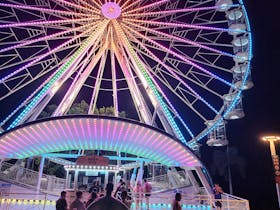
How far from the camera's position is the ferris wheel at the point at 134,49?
60.0ft

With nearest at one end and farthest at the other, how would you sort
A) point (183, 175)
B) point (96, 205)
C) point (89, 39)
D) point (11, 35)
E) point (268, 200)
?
point (96, 205), point (89, 39), point (11, 35), point (183, 175), point (268, 200)

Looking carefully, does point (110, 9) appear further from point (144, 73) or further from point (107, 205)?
point (107, 205)

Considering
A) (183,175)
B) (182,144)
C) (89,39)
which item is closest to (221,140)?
(183,175)

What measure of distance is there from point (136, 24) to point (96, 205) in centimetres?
1693

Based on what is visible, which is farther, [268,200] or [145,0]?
[268,200]

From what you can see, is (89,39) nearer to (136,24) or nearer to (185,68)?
(136,24)

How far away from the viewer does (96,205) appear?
3201mm

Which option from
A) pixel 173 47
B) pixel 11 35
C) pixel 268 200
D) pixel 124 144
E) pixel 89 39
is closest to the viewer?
pixel 124 144

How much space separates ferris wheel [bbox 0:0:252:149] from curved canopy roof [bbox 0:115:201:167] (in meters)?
1.34

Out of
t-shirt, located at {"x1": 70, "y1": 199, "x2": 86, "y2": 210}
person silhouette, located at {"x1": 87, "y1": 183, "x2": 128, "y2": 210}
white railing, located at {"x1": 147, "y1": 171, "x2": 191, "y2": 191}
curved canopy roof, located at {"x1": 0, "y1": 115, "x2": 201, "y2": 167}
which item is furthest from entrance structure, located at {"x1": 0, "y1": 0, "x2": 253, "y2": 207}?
person silhouette, located at {"x1": 87, "y1": 183, "x2": 128, "y2": 210}

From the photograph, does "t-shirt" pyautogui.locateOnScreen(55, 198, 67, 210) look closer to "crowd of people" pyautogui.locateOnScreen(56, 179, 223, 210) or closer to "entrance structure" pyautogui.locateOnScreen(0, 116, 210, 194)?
"crowd of people" pyautogui.locateOnScreen(56, 179, 223, 210)

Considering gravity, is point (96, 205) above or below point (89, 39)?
below

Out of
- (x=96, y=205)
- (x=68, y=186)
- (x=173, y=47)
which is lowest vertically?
(x=96, y=205)

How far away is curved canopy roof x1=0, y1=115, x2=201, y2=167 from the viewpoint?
1469 centimetres
